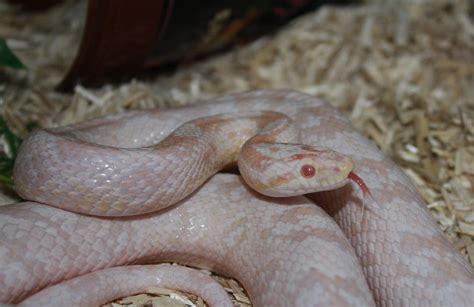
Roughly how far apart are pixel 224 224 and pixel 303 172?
0.68 meters

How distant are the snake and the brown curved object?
1.32 metres

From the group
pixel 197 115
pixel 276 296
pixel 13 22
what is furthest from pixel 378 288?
pixel 13 22

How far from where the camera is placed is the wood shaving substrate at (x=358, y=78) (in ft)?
16.7

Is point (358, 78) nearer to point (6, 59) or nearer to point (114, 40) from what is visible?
point (114, 40)

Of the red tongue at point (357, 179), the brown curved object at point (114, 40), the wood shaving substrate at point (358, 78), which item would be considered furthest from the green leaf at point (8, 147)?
the red tongue at point (357, 179)

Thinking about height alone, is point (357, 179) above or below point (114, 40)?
below

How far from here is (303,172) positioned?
3.51 metres

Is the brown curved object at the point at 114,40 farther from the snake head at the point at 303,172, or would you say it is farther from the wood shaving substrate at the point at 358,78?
the snake head at the point at 303,172

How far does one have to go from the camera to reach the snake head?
350cm

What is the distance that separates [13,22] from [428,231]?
566 centimetres

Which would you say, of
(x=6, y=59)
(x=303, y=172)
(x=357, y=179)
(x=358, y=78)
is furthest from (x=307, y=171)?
(x=358, y=78)

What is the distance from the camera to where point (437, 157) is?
503 centimetres

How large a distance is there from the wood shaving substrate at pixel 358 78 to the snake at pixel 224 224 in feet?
3.32

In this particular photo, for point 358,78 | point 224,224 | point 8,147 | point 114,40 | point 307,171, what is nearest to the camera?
point 307,171
